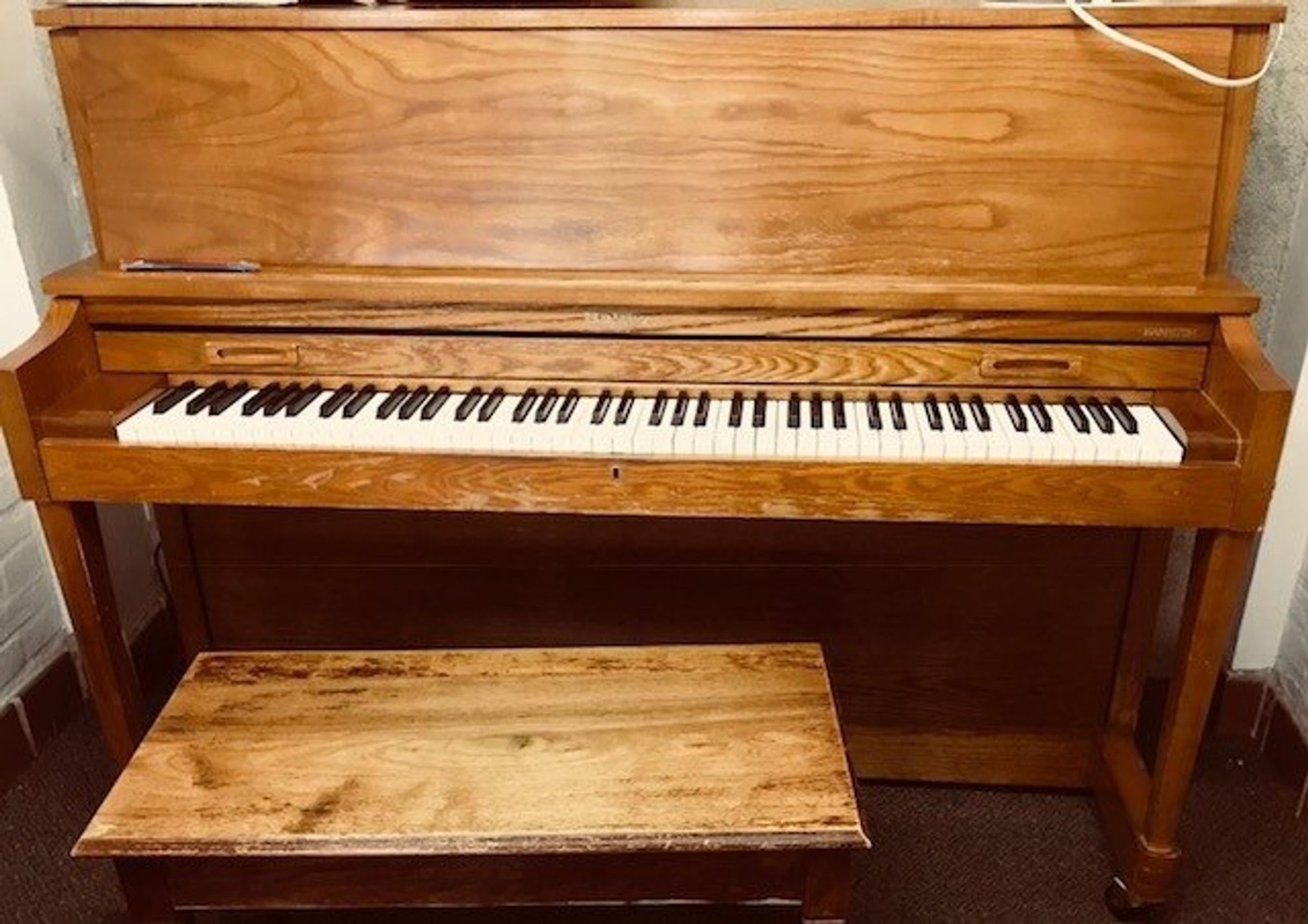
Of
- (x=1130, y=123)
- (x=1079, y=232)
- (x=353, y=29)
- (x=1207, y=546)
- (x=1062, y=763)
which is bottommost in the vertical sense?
(x=1062, y=763)

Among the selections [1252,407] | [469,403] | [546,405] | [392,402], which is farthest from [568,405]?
[1252,407]

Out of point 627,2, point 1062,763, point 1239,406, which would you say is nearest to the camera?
point 1239,406

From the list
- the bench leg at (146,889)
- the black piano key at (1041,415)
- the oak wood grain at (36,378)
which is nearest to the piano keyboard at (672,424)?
the black piano key at (1041,415)

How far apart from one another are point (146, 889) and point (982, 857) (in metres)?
1.24

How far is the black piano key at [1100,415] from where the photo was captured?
148 centimetres

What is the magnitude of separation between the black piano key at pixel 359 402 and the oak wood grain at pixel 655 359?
3 cm

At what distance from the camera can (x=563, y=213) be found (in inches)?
62.8

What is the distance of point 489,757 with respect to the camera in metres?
1.36

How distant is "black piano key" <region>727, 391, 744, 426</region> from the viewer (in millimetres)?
1523

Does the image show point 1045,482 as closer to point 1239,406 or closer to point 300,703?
point 1239,406

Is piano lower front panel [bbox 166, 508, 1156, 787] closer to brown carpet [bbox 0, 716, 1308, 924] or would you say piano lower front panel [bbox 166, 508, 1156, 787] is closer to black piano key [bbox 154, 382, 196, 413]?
brown carpet [bbox 0, 716, 1308, 924]

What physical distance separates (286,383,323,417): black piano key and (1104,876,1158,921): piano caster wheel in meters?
1.36

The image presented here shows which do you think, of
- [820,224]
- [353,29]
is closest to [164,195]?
[353,29]

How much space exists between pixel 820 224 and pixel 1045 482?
1.46ft
